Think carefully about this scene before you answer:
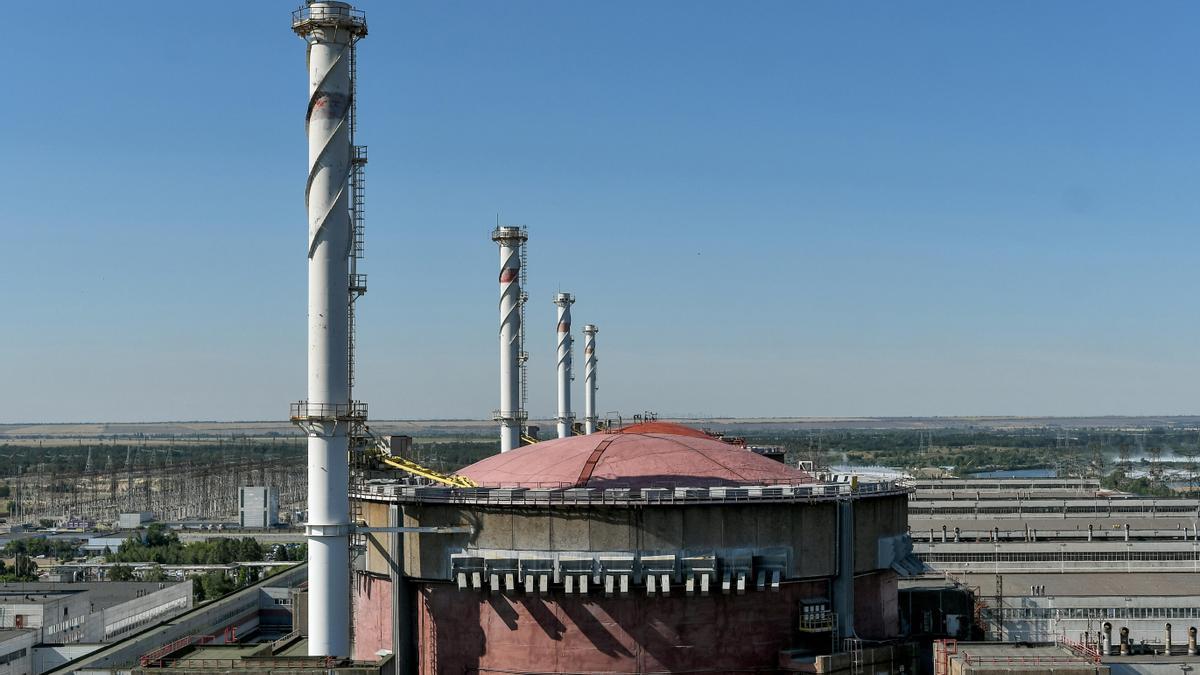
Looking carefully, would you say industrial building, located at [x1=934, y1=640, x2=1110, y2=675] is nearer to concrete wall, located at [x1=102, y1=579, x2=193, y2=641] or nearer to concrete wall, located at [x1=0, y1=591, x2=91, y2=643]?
concrete wall, located at [x1=0, y1=591, x2=91, y2=643]

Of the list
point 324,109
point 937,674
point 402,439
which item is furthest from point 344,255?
point 937,674

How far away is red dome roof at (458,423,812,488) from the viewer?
45625mm

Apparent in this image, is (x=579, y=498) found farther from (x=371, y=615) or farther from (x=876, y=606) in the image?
(x=876, y=606)

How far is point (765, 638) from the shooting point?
42406 mm

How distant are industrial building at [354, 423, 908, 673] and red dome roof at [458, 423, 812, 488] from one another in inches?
15.3

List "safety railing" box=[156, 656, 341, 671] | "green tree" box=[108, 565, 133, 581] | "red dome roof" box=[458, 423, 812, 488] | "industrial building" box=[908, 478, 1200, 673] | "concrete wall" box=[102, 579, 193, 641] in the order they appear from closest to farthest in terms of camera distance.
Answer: "safety railing" box=[156, 656, 341, 671] < "red dome roof" box=[458, 423, 812, 488] < "industrial building" box=[908, 478, 1200, 673] < "concrete wall" box=[102, 579, 193, 641] < "green tree" box=[108, 565, 133, 581]

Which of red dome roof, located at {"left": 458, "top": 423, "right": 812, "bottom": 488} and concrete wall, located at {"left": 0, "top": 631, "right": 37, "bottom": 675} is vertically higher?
red dome roof, located at {"left": 458, "top": 423, "right": 812, "bottom": 488}

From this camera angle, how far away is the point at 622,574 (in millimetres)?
40719

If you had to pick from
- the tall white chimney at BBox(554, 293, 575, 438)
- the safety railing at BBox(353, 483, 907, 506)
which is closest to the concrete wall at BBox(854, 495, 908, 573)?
the safety railing at BBox(353, 483, 907, 506)

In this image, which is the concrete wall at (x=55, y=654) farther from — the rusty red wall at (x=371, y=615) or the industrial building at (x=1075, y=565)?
the industrial building at (x=1075, y=565)

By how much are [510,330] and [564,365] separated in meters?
24.5

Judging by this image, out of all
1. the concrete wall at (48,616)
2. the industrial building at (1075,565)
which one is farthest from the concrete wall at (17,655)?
the industrial building at (1075,565)

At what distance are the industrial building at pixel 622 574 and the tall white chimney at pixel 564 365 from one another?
191 feet

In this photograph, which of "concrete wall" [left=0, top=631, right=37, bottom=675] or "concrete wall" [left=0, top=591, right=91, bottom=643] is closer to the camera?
"concrete wall" [left=0, top=631, right=37, bottom=675]
